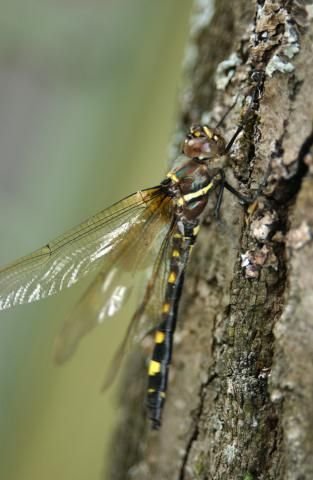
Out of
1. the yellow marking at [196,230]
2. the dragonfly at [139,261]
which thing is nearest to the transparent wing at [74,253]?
the dragonfly at [139,261]

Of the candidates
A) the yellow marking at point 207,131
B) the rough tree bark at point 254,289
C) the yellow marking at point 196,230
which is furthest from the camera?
the yellow marking at point 196,230

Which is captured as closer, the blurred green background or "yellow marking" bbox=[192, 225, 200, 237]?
"yellow marking" bbox=[192, 225, 200, 237]

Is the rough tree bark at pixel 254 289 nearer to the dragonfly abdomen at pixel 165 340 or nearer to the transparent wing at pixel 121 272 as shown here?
the dragonfly abdomen at pixel 165 340

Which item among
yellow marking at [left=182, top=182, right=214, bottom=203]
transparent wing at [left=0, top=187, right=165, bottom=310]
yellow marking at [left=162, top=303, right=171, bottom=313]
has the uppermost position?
yellow marking at [left=182, top=182, right=214, bottom=203]

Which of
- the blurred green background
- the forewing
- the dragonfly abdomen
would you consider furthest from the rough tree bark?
the blurred green background

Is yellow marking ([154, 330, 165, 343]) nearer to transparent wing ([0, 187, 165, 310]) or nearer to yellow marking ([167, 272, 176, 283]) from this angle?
yellow marking ([167, 272, 176, 283])

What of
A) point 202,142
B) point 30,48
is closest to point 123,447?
point 202,142
